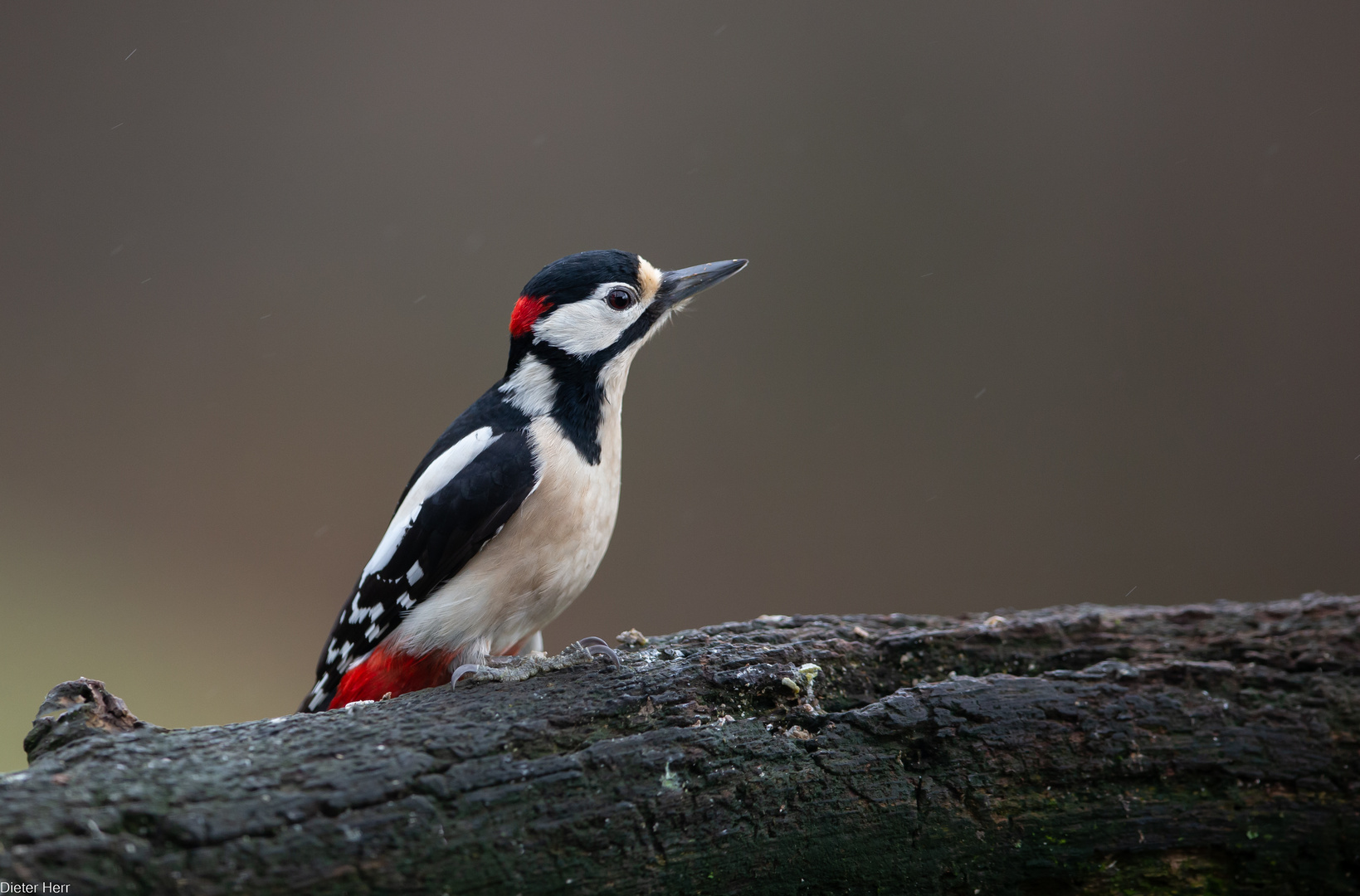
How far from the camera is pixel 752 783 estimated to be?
1.38 metres

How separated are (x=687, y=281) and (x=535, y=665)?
864 mm

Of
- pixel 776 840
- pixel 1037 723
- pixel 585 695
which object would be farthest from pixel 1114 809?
pixel 585 695

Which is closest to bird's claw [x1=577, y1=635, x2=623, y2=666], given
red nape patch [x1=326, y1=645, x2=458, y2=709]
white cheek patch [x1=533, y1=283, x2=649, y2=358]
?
red nape patch [x1=326, y1=645, x2=458, y2=709]

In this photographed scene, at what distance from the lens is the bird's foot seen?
1.59m

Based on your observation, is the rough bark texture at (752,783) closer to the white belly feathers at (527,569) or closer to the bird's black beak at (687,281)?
the white belly feathers at (527,569)

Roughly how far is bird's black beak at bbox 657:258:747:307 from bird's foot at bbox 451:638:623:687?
75cm

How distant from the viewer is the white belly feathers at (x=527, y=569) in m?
1.68

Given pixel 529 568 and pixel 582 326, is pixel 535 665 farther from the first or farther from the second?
pixel 582 326

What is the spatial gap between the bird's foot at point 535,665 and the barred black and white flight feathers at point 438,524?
19 cm

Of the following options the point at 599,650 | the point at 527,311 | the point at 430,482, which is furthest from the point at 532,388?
the point at 599,650

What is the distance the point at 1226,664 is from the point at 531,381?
1.34 meters

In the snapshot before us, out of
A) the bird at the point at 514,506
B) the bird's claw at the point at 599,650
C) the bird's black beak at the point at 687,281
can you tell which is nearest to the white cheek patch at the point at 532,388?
the bird at the point at 514,506

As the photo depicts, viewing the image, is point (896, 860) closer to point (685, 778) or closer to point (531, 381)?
point (685, 778)

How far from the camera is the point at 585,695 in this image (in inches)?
57.5
